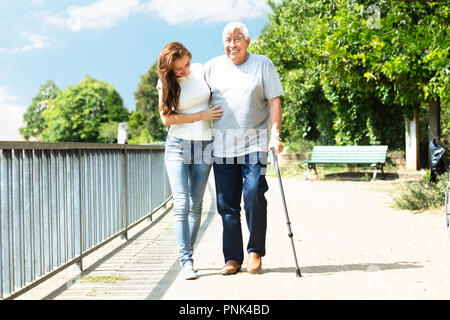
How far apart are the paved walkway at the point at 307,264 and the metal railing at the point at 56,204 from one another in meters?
0.28

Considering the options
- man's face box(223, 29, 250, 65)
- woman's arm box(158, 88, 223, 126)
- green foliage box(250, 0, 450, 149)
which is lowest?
woman's arm box(158, 88, 223, 126)

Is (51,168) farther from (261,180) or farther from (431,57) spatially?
(431,57)

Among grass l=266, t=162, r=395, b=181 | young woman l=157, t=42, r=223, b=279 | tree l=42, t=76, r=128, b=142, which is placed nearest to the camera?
young woman l=157, t=42, r=223, b=279

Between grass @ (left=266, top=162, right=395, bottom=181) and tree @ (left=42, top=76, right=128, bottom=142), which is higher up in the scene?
tree @ (left=42, top=76, right=128, bottom=142)

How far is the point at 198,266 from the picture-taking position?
5059 mm

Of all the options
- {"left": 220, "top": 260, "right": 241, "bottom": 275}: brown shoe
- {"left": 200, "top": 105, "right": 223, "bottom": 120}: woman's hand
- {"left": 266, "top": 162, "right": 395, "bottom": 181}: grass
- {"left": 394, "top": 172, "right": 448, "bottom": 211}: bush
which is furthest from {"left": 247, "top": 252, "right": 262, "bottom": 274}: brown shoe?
{"left": 266, "top": 162, "right": 395, "bottom": 181}: grass

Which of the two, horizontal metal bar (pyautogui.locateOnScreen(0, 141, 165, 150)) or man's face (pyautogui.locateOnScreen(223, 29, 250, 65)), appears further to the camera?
man's face (pyautogui.locateOnScreen(223, 29, 250, 65))

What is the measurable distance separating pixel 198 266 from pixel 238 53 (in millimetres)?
1918

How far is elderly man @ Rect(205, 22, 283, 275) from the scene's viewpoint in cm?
459

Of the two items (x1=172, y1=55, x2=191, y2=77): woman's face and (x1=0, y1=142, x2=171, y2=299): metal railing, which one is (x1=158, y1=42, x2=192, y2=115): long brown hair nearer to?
(x1=172, y1=55, x2=191, y2=77): woman's face

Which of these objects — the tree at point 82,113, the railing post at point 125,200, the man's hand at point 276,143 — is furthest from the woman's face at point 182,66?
the tree at point 82,113

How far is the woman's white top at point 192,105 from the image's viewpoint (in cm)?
459

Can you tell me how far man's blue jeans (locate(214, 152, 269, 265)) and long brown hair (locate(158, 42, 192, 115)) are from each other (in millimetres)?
596
